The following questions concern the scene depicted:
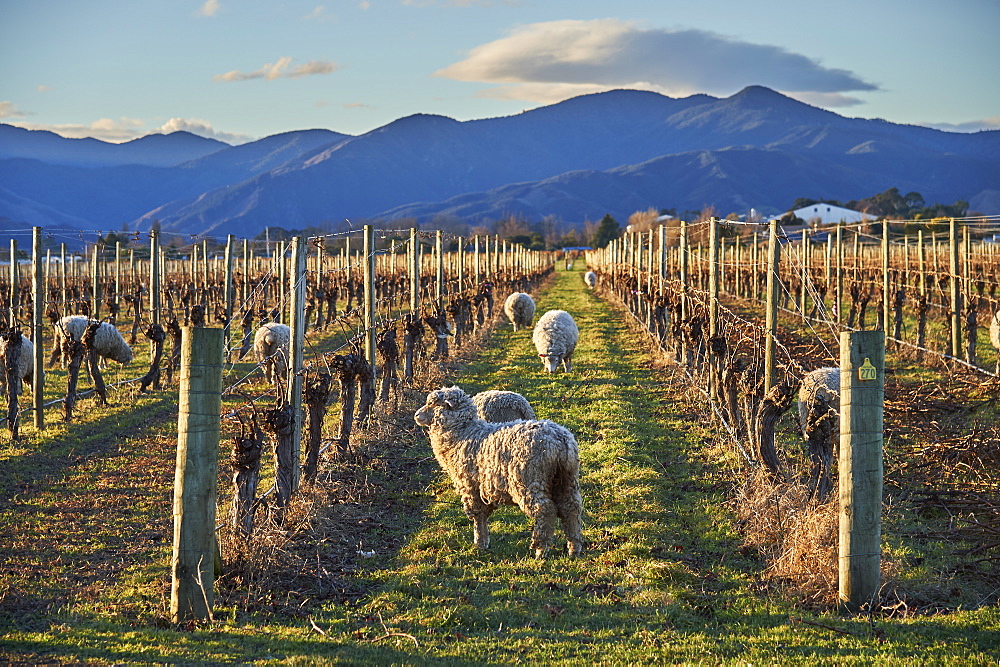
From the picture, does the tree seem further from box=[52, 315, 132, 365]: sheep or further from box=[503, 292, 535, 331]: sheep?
box=[52, 315, 132, 365]: sheep

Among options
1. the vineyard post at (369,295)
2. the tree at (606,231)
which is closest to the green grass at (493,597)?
the vineyard post at (369,295)

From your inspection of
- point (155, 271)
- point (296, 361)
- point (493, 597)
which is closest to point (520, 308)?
point (155, 271)

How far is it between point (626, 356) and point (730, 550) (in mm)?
12415

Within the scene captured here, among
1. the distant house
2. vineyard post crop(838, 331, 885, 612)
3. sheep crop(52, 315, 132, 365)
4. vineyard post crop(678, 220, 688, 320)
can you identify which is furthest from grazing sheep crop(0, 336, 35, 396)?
the distant house

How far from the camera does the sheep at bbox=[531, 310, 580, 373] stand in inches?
659

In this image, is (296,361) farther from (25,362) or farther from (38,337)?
(25,362)

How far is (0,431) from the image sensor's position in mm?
12961

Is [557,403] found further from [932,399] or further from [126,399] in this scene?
[126,399]

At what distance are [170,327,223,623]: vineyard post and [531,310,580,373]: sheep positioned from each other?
37.0ft

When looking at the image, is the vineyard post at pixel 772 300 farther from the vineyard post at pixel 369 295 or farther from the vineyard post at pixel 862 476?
the vineyard post at pixel 369 295

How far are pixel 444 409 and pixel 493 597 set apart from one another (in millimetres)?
2093

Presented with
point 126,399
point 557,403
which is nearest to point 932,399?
point 557,403

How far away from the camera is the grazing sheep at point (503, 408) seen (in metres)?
9.91

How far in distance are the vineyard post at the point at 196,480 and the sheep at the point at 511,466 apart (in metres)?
2.41
